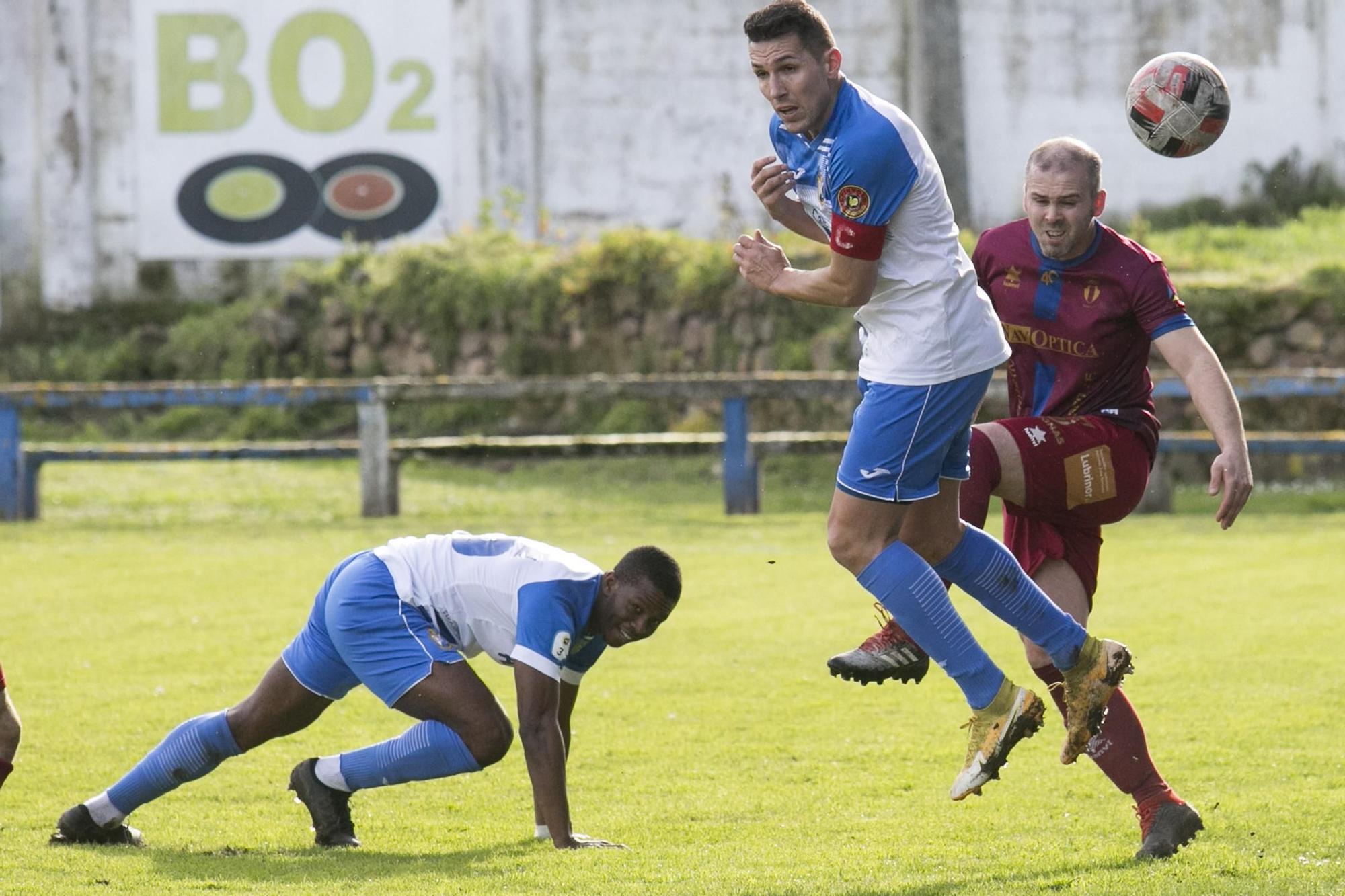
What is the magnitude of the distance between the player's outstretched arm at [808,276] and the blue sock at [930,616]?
0.73 metres

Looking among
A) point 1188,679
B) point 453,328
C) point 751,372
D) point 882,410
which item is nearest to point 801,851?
point 882,410

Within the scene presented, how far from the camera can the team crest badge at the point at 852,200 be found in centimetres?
484

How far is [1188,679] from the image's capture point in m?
7.98

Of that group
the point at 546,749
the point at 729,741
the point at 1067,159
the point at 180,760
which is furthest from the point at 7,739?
the point at 1067,159

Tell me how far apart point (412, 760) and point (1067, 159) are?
2.67 meters

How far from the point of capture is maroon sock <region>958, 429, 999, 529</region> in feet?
17.8

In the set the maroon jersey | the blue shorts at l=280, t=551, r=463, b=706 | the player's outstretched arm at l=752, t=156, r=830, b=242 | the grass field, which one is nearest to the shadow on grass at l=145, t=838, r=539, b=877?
the grass field

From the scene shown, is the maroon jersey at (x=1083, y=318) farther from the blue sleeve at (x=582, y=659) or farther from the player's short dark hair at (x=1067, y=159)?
the blue sleeve at (x=582, y=659)

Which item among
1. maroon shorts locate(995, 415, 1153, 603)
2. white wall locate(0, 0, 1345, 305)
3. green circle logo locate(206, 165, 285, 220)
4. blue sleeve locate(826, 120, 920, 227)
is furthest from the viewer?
green circle logo locate(206, 165, 285, 220)

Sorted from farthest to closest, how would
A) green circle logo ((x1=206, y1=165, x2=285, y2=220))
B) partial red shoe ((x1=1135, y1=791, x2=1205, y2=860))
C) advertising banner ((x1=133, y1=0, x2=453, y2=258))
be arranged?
green circle logo ((x1=206, y1=165, x2=285, y2=220))
advertising banner ((x1=133, y1=0, x2=453, y2=258))
partial red shoe ((x1=1135, y1=791, x2=1205, y2=860))

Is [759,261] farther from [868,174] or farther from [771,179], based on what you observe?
[868,174]

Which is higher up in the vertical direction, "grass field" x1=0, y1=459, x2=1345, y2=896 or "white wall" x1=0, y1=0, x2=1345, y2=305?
"white wall" x1=0, y1=0, x2=1345, y2=305

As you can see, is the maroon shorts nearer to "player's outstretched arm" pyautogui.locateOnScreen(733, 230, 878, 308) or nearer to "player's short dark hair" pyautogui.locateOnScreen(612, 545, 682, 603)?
"player's outstretched arm" pyautogui.locateOnScreen(733, 230, 878, 308)

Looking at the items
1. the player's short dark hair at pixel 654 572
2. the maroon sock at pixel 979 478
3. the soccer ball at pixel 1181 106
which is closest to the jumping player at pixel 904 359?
the maroon sock at pixel 979 478
